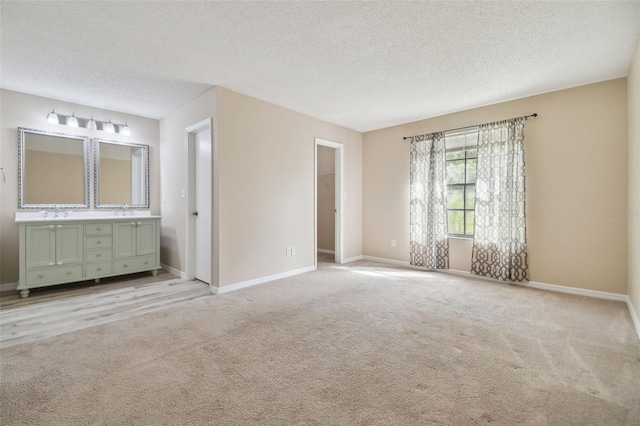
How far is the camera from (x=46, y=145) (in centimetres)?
396

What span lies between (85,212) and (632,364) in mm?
6297

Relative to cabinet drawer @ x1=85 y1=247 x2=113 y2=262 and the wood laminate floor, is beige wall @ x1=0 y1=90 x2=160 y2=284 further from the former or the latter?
cabinet drawer @ x1=85 y1=247 x2=113 y2=262

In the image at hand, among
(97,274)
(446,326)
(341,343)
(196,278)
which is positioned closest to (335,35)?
(341,343)

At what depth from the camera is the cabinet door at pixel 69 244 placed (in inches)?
142

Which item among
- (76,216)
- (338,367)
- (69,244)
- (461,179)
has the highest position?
(461,179)

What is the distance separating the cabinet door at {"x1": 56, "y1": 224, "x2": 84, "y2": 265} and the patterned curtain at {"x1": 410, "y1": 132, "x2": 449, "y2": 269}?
5.05 m

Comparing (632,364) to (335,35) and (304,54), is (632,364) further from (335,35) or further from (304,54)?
(304,54)

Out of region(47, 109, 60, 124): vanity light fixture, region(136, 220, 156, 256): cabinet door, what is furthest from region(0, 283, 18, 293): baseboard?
region(47, 109, 60, 124): vanity light fixture

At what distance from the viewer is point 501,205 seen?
4008 millimetres

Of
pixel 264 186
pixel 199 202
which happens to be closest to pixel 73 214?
pixel 199 202

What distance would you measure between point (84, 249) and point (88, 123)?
6.26 ft

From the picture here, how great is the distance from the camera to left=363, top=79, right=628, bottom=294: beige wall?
3.29 metres

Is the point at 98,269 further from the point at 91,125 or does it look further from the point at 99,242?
the point at 91,125

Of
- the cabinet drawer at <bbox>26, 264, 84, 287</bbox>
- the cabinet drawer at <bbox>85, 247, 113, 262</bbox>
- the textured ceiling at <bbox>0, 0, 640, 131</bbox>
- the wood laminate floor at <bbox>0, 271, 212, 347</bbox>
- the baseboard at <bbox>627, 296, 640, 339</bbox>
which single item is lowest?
the wood laminate floor at <bbox>0, 271, 212, 347</bbox>
